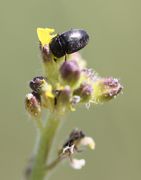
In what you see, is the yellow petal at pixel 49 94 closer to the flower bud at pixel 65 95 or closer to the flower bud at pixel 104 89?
the flower bud at pixel 65 95

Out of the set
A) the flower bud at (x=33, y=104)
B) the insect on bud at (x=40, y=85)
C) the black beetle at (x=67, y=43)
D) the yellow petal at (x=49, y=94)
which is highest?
the black beetle at (x=67, y=43)

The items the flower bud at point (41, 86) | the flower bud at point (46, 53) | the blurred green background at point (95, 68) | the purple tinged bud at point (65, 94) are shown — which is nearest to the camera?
the purple tinged bud at point (65, 94)

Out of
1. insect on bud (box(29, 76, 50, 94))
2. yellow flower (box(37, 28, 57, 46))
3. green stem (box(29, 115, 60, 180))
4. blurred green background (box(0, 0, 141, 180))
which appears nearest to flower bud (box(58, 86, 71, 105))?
insect on bud (box(29, 76, 50, 94))

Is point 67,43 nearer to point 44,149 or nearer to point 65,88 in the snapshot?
point 65,88

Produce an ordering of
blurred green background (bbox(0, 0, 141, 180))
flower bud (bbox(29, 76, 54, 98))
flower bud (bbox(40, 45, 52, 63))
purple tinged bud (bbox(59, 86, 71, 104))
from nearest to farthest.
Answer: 1. purple tinged bud (bbox(59, 86, 71, 104))
2. flower bud (bbox(29, 76, 54, 98))
3. flower bud (bbox(40, 45, 52, 63))
4. blurred green background (bbox(0, 0, 141, 180))

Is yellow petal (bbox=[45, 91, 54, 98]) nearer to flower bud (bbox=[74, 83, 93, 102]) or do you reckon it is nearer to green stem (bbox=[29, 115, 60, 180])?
flower bud (bbox=[74, 83, 93, 102])

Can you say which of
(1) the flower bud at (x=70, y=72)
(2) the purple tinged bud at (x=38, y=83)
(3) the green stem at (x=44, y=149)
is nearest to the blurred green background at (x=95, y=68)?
(3) the green stem at (x=44, y=149)
